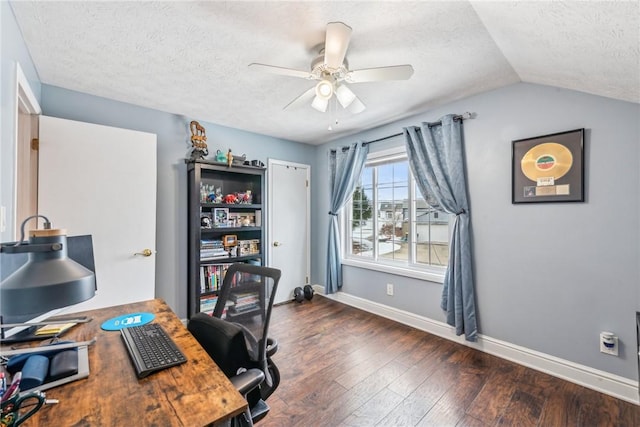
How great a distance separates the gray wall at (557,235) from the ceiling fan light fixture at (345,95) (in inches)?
50.7

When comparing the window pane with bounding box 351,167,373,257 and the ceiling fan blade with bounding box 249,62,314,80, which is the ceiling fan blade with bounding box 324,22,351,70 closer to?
the ceiling fan blade with bounding box 249,62,314,80

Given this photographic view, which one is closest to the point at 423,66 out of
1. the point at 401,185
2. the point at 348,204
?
the point at 401,185

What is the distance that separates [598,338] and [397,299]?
165cm

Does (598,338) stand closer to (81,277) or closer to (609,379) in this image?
(609,379)

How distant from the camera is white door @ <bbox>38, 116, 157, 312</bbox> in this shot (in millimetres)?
2164

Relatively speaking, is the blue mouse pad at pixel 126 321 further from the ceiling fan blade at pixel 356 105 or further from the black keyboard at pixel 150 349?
the ceiling fan blade at pixel 356 105

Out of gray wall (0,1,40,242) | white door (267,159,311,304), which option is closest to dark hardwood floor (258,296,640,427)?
white door (267,159,311,304)

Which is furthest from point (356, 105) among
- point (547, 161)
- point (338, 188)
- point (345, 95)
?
point (338, 188)

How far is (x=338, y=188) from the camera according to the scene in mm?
3781

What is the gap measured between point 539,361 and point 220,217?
335cm

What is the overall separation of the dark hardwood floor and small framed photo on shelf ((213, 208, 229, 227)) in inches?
57.0

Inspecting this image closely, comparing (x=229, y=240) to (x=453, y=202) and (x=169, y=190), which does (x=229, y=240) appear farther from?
(x=453, y=202)

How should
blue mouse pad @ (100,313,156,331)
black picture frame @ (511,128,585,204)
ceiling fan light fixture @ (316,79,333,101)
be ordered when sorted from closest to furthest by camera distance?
blue mouse pad @ (100,313,156,331) < ceiling fan light fixture @ (316,79,333,101) < black picture frame @ (511,128,585,204)

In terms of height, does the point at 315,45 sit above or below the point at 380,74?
above
